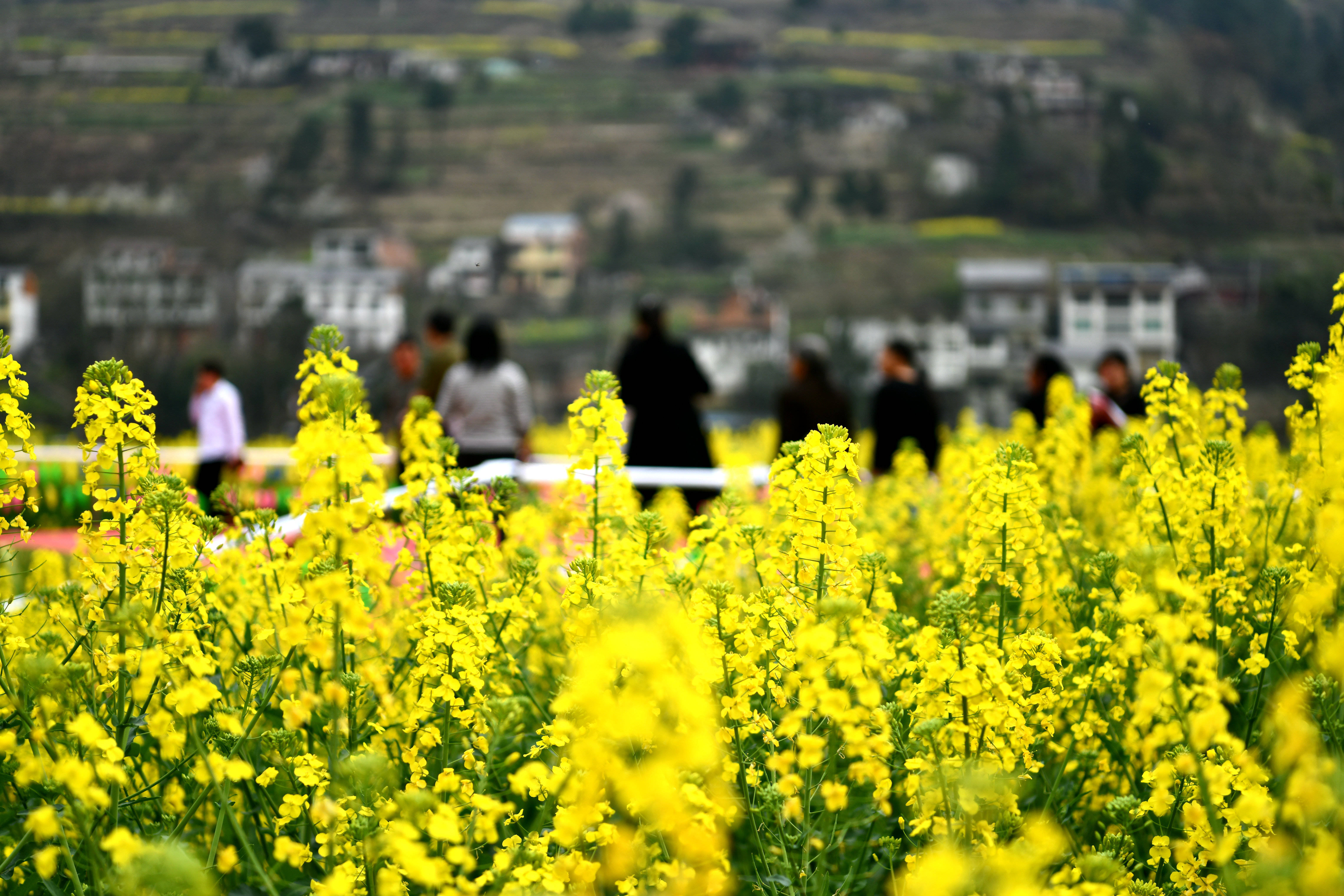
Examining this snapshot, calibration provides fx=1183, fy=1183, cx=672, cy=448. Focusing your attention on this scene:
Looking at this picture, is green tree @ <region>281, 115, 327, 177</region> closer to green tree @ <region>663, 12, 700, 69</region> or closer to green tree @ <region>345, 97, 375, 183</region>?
green tree @ <region>345, 97, 375, 183</region>

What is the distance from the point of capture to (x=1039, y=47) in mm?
78875

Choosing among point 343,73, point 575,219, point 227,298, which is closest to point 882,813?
point 227,298

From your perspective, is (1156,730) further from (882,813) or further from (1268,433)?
(1268,433)

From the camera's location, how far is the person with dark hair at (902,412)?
7230mm

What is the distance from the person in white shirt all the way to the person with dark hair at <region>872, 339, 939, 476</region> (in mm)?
4213

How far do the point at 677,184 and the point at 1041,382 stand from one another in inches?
2340

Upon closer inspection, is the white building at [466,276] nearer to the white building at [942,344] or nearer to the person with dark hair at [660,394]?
the white building at [942,344]

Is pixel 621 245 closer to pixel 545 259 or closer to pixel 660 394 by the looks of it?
pixel 545 259

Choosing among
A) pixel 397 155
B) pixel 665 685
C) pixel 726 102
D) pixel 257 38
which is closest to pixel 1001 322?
pixel 726 102

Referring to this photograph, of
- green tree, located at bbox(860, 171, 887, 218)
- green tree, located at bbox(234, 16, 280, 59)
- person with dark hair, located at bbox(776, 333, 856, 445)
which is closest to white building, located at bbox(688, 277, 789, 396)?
green tree, located at bbox(860, 171, 887, 218)

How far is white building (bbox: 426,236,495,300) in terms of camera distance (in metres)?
57.7

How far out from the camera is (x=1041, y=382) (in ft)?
24.5

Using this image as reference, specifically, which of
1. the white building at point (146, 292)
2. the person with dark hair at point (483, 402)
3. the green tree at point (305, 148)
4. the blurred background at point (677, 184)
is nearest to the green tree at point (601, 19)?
the blurred background at point (677, 184)

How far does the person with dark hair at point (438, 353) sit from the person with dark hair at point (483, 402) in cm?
27
